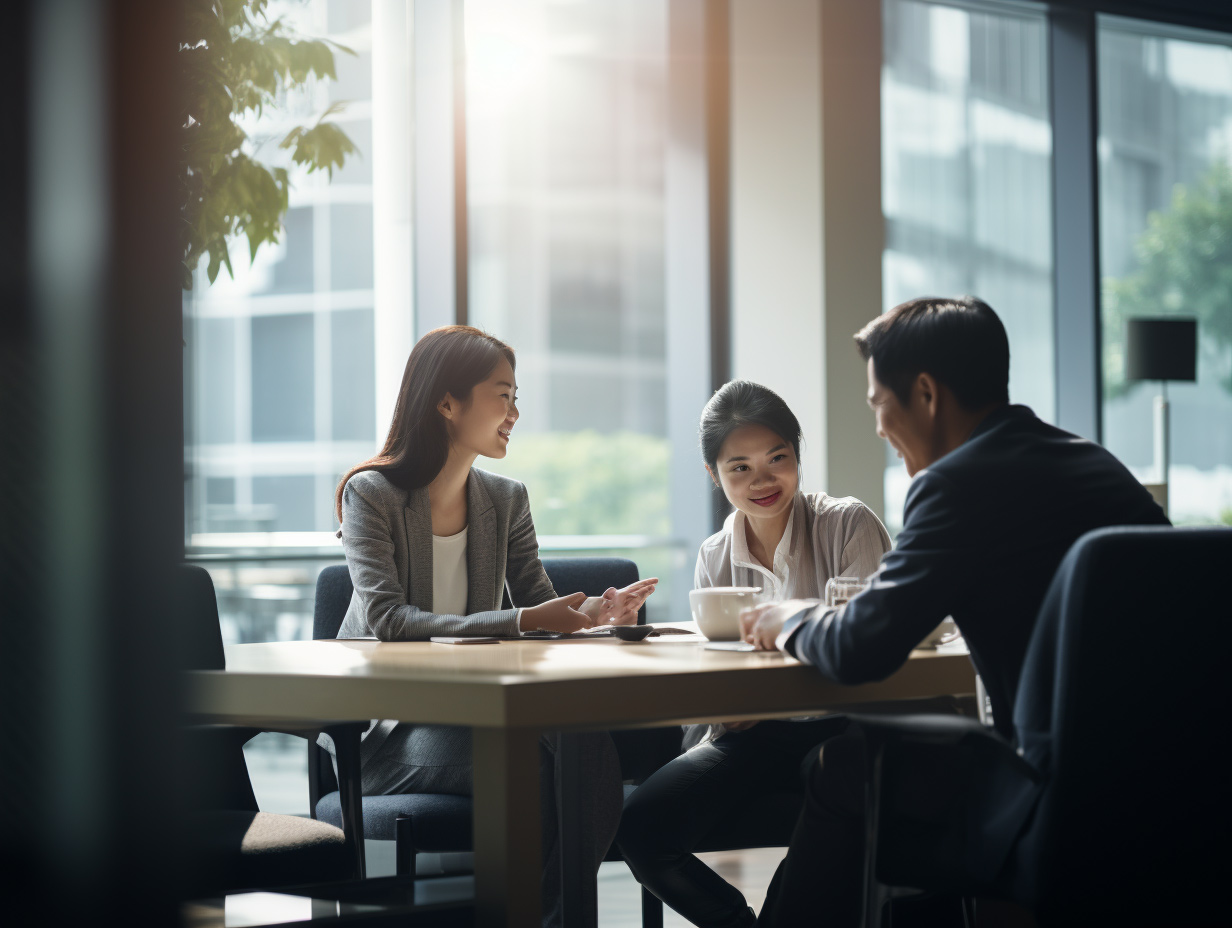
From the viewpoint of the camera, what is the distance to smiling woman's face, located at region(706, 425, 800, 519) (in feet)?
7.50

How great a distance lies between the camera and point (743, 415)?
2.30 meters

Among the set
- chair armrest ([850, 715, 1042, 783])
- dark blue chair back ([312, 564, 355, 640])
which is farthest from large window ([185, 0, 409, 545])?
chair armrest ([850, 715, 1042, 783])

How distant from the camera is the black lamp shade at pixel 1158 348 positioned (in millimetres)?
4270

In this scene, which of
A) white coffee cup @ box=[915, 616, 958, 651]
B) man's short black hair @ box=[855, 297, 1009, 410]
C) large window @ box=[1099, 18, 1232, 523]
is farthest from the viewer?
large window @ box=[1099, 18, 1232, 523]

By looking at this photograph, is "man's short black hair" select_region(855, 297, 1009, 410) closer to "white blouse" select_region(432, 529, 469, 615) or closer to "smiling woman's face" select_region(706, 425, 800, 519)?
"smiling woman's face" select_region(706, 425, 800, 519)

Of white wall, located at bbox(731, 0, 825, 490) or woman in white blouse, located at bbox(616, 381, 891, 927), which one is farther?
white wall, located at bbox(731, 0, 825, 490)

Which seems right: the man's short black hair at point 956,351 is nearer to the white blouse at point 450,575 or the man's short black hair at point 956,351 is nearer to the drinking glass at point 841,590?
the drinking glass at point 841,590

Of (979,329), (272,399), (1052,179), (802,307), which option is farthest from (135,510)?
(1052,179)

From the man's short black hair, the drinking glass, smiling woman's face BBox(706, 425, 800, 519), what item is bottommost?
the drinking glass

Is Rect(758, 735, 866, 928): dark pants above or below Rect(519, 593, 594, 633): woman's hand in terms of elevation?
below

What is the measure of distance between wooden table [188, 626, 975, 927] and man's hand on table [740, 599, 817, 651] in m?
0.06

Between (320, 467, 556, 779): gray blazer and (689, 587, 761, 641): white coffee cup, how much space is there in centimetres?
33

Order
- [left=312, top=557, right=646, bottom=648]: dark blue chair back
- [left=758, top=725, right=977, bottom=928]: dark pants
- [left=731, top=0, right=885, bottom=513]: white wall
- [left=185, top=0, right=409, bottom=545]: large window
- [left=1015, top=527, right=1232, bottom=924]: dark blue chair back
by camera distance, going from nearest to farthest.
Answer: [left=1015, top=527, right=1232, bottom=924]: dark blue chair back, [left=758, top=725, right=977, bottom=928]: dark pants, [left=312, top=557, right=646, bottom=648]: dark blue chair back, [left=185, top=0, right=409, bottom=545]: large window, [left=731, top=0, right=885, bottom=513]: white wall

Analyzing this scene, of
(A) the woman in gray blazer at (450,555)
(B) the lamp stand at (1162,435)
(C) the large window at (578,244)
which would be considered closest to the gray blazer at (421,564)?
(A) the woman in gray blazer at (450,555)
